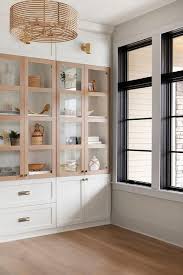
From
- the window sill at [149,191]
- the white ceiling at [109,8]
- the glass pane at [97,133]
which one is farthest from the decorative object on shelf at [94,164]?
the white ceiling at [109,8]

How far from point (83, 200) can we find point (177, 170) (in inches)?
55.1

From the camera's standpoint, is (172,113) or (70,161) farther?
(70,161)

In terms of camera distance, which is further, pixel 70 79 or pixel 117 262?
pixel 70 79

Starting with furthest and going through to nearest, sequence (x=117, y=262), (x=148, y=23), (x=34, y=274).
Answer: (x=148, y=23) → (x=117, y=262) → (x=34, y=274)

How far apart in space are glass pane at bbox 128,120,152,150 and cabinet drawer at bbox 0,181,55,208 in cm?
125

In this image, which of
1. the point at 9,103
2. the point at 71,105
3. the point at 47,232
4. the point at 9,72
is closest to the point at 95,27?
the point at 71,105

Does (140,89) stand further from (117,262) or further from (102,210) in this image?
(117,262)

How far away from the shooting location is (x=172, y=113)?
467cm

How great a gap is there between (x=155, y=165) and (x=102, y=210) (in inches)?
47.0

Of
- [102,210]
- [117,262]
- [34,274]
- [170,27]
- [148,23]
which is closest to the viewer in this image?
[34,274]

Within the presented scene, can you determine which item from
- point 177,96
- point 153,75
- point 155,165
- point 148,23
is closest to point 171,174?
point 155,165

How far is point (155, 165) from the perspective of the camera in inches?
186

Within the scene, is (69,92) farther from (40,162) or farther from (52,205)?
(52,205)

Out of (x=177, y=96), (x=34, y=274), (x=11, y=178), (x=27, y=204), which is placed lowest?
(x=34, y=274)
